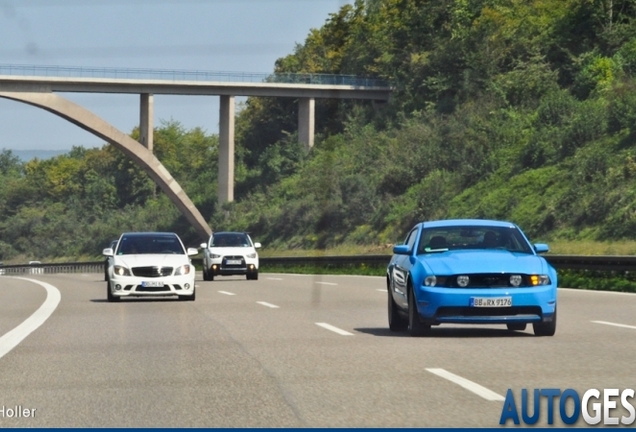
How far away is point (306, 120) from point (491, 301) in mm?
71672

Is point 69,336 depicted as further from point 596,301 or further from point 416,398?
point 596,301

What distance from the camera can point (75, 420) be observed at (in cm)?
869

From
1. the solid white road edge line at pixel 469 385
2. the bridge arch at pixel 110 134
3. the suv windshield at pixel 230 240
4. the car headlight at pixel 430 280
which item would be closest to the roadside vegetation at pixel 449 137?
the bridge arch at pixel 110 134

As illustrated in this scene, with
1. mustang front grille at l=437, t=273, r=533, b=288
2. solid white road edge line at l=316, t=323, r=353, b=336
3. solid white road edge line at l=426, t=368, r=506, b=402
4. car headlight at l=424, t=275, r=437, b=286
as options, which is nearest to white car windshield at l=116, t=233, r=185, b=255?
solid white road edge line at l=316, t=323, r=353, b=336

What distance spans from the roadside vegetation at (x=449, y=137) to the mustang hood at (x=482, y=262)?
27.1 m

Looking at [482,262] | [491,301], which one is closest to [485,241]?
[482,262]

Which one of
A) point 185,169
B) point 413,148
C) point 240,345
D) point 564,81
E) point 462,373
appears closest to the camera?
point 462,373

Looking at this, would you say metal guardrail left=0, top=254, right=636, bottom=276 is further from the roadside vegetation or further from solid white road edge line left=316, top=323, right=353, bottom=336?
solid white road edge line left=316, top=323, right=353, bottom=336

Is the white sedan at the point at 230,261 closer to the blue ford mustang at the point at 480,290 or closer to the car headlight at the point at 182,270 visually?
the car headlight at the point at 182,270

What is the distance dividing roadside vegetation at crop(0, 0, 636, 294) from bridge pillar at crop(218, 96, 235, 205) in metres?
1.13

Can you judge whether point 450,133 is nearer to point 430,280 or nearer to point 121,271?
point 121,271

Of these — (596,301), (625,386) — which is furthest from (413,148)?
(625,386)

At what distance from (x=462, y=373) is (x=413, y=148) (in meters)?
67.0

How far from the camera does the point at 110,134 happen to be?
75.9 m
